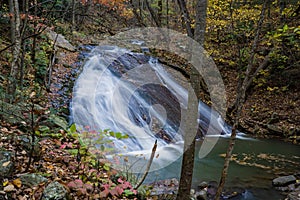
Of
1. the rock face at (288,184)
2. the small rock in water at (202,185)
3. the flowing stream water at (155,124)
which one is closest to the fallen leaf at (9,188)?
the flowing stream water at (155,124)

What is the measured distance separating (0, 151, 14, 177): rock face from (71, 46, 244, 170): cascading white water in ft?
12.0

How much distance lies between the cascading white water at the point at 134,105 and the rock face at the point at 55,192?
3.94 meters

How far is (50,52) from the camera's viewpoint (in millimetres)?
11320

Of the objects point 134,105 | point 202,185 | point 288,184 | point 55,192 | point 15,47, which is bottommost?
point 288,184

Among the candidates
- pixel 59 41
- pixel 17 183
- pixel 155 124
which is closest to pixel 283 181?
pixel 155 124

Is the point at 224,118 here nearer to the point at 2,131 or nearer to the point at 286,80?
the point at 286,80

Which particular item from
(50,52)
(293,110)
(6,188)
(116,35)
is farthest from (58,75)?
(293,110)

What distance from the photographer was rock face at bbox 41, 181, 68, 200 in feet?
9.30

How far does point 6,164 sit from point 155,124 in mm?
7049

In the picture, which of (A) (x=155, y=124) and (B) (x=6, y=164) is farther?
(A) (x=155, y=124)

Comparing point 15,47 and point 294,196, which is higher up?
point 15,47

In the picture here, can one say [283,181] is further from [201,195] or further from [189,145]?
[189,145]

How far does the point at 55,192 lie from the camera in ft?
9.49

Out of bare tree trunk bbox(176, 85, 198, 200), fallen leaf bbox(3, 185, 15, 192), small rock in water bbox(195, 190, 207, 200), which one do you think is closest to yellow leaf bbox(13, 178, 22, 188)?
fallen leaf bbox(3, 185, 15, 192)
